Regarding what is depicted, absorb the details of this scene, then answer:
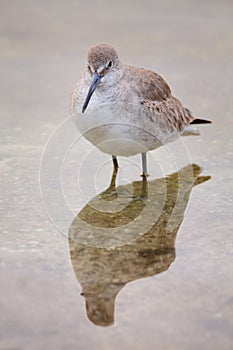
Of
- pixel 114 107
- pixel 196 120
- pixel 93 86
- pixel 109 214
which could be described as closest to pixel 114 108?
pixel 114 107

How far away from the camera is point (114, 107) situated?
5.69 metres

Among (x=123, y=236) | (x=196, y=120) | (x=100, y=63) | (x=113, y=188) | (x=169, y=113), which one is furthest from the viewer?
(x=196, y=120)

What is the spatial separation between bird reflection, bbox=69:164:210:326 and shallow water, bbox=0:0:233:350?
0.01 m

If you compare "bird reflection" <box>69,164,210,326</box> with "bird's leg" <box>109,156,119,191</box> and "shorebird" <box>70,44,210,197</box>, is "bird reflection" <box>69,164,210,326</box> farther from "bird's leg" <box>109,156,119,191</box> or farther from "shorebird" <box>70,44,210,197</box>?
"shorebird" <box>70,44,210,197</box>

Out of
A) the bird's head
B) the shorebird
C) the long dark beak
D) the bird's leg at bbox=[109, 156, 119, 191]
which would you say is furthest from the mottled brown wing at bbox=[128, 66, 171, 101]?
the bird's leg at bbox=[109, 156, 119, 191]

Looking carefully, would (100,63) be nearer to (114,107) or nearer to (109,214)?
(114,107)

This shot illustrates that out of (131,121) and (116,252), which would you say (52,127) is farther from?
(116,252)

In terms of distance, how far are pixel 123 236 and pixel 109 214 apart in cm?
46

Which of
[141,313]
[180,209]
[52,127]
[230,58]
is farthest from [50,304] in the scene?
[230,58]

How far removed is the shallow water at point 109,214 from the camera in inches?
168

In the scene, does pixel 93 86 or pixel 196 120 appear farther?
pixel 196 120

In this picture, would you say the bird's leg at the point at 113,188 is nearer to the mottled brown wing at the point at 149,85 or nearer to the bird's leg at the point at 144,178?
the bird's leg at the point at 144,178

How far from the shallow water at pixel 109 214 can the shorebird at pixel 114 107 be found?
1.74ft

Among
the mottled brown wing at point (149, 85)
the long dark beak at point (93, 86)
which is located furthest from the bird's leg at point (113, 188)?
the long dark beak at point (93, 86)
